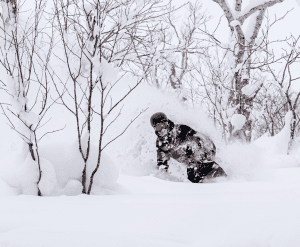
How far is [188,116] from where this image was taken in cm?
485

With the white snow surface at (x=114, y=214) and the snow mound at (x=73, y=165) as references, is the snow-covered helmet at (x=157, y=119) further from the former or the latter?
the snow mound at (x=73, y=165)

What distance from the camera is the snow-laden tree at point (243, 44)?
5.52 meters

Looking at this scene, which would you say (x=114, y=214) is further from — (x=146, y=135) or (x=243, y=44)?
(x=243, y=44)

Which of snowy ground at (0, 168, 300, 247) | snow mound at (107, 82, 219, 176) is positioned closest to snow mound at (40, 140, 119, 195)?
snowy ground at (0, 168, 300, 247)

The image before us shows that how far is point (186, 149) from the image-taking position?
4.27 meters

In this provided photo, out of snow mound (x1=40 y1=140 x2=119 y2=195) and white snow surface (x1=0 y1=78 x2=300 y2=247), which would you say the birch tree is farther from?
snow mound (x1=40 y1=140 x2=119 y2=195)

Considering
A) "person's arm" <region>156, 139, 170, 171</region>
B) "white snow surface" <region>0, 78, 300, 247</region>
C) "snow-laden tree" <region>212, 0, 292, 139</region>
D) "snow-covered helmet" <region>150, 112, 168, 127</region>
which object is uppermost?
"snow-laden tree" <region>212, 0, 292, 139</region>

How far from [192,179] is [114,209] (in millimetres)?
2837

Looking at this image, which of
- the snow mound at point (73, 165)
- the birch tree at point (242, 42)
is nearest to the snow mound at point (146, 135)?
the birch tree at point (242, 42)

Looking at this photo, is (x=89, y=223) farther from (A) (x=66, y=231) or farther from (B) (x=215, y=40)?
(B) (x=215, y=40)

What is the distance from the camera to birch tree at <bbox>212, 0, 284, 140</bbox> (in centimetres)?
555

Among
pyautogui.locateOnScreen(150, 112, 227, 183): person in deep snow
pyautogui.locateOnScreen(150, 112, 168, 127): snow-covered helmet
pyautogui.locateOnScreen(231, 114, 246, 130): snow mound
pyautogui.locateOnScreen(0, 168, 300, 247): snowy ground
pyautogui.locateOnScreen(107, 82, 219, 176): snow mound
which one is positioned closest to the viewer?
pyautogui.locateOnScreen(0, 168, 300, 247): snowy ground

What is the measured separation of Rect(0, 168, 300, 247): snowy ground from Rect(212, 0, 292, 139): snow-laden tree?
431 cm

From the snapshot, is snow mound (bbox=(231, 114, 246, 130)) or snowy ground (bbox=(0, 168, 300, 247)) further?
snow mound (bbox=(231, 114, 246, 130))
